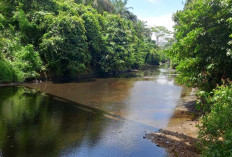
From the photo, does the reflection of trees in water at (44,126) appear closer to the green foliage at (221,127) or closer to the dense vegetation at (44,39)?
the green foliage at (221,127)

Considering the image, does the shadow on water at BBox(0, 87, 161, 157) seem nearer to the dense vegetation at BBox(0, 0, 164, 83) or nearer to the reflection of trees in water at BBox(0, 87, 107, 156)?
the reflection of trees in water at BBox(0, 87, 107, 156)

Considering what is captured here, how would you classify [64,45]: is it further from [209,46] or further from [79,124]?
[209,46]

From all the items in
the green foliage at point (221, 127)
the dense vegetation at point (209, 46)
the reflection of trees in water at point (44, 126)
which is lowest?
the reflection of trees in water at point (44, 126)

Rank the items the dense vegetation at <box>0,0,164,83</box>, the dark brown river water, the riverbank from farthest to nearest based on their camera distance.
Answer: the dense vegetation at <box>0,0,164,83</box>
the dark brown river water
the riverbank

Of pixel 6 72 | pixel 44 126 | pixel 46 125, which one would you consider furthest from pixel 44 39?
pixel 44 126

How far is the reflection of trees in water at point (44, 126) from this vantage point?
278 inches

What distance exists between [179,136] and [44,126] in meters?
5.64

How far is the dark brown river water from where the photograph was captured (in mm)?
7004

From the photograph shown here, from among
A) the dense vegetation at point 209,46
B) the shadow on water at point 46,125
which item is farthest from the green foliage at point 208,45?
the shadow on water at point 46,125

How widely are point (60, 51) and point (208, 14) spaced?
17495 mm

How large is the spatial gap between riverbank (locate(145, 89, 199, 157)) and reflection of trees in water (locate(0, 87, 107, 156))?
95.8 inches

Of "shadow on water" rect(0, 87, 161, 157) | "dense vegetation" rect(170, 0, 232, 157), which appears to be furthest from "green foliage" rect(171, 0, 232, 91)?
"shadow on water" rect(0, 87, 161, 157)

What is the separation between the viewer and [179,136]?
821 centimetres

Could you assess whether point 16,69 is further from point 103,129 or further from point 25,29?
point 103,129
